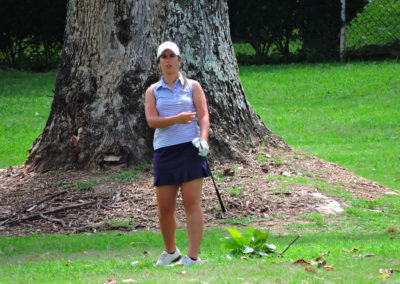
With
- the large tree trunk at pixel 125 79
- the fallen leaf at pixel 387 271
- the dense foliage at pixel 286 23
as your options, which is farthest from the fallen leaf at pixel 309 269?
the dense foliage at pixel 286 23

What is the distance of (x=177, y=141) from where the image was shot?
17.1 feet

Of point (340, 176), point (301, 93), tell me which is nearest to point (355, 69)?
point (301, 93)

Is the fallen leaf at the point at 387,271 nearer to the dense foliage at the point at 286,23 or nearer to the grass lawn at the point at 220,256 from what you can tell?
the grass lawn at the point at 220,256

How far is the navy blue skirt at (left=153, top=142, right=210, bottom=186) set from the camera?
17.0ft

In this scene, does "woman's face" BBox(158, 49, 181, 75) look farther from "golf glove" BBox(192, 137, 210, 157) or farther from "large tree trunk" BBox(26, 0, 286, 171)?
"large tree trunk" BBox(26, 0, 286, 171)

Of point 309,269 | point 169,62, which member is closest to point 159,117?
point 169,62

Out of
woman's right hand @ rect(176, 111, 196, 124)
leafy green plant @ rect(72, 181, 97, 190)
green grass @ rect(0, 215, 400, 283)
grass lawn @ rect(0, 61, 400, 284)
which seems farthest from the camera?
leafy green plant @ rect(72, 181, 97, 190)

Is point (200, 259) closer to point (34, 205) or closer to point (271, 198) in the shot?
point (271, 198)

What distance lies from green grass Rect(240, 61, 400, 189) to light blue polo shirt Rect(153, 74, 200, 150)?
5.47 meters

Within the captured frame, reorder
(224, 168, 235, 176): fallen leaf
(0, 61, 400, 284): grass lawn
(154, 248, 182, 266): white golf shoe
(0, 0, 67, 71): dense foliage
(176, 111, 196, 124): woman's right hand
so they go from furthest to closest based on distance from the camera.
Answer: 1. (0, 0, 67, 71): dense foliage
2. (224, 168, 235, 176): fallen leaf
3. (154, 248, 182, 266): white golf shoe
4. (176, 111, 196, 124): woman's right hand
5. (0, 61, 400, 284): grass lawn

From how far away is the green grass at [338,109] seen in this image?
11734mm

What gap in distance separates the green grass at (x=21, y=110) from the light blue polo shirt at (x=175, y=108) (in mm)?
7034

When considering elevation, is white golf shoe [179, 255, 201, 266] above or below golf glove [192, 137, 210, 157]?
below

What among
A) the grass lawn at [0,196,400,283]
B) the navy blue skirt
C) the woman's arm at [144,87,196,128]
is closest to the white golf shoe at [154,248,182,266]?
the grass lawn at [0,196,400,283]
